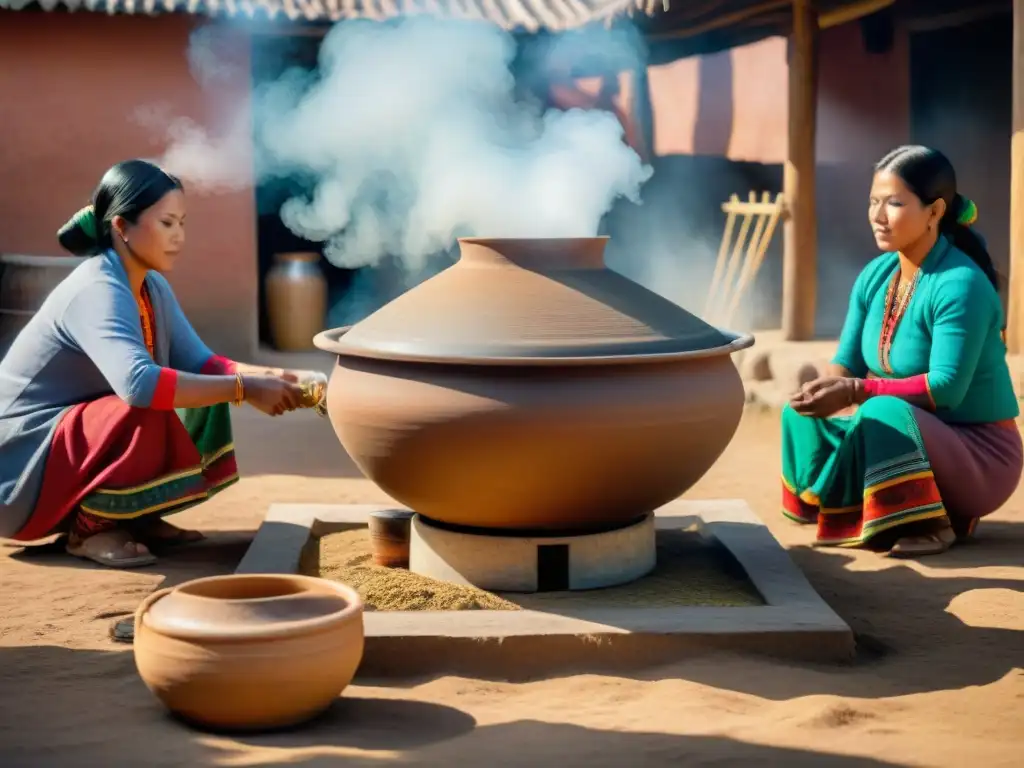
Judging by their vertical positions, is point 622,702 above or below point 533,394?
below

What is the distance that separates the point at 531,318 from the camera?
13.3 ft

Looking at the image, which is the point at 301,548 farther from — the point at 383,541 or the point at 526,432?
the point at 526,432

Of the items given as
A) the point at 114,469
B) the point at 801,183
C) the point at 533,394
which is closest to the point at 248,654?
the point at 533,394

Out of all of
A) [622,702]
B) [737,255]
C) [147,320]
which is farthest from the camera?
[737,255]

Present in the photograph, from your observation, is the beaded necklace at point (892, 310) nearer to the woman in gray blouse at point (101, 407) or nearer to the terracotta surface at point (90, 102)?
the woman in gray blouse at point (101, 407)

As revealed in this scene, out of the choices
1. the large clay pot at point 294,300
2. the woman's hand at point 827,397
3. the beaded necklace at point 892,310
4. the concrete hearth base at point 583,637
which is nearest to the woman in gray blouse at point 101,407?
the concrete hearth base at point 583,637

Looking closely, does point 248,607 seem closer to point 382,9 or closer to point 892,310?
point 892,310

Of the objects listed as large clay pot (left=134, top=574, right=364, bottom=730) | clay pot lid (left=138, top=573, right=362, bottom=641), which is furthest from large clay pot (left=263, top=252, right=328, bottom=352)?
large clay pot (left=134, top=574, right=364, bottom=730)

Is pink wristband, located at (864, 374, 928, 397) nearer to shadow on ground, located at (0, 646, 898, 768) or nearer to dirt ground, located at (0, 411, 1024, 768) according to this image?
dirt ground, located at (0, 411, 1024, 768)

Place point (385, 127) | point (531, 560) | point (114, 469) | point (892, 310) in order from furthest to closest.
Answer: point (385, 127) < point (892, 310) < point (114, 469) < point (531, 560)

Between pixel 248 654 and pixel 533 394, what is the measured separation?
1186 mm

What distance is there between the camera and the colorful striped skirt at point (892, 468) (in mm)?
4750

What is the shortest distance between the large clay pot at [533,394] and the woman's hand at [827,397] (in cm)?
49

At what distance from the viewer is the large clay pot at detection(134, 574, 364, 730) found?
308cm
